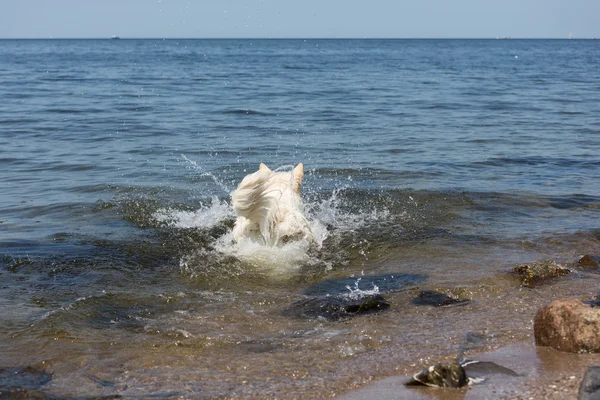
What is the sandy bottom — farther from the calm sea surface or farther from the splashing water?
the splashing water

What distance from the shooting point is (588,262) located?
21.3ft

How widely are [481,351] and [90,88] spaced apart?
2355cm

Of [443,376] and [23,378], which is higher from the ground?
[443,376]

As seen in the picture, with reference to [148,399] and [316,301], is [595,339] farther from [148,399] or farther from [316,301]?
[148,399]

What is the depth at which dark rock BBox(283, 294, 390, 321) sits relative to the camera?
5363 millimetres

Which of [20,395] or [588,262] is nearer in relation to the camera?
[20,395]

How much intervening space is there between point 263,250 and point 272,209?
46cm

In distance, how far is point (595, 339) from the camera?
4.32 meters

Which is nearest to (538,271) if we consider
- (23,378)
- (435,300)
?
(435,300)

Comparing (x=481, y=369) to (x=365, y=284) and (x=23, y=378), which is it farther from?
(x=23, y=378)

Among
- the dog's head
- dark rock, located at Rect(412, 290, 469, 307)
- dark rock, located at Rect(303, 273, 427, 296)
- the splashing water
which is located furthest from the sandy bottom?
the dog's head

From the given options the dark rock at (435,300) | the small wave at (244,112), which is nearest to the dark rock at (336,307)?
the dark rock at (435,300)

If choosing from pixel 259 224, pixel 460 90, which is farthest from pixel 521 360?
pixel 460 90

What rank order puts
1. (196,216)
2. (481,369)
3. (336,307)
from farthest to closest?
(196,216)
(336,307)
(481,369)
